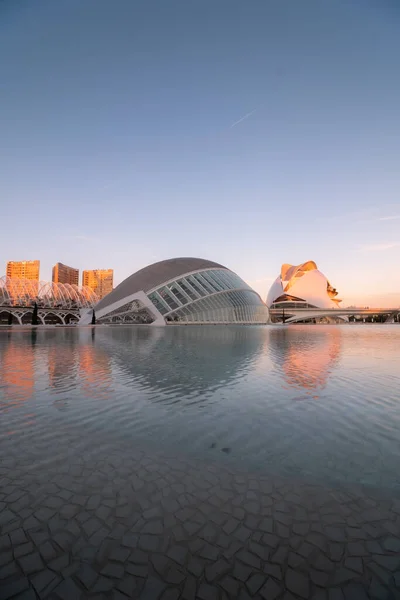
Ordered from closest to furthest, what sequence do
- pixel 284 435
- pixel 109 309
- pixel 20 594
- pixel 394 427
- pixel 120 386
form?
pixel 20 594 < pixel 284 435 < pixel 394 427 < pixel 120 386 < pixel 109 309

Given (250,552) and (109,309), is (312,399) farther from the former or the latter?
(109,309)

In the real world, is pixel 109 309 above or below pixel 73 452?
above

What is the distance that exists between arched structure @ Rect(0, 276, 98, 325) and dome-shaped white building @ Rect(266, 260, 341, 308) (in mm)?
55052

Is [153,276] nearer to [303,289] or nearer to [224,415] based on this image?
[224,415]

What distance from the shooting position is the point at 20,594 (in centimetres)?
221

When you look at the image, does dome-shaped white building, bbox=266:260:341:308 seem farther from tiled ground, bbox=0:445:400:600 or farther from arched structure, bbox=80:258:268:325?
tiled ground, bbox=0:445:400:600

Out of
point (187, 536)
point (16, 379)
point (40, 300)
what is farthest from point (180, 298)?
point (40, 300)

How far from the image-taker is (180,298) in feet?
157

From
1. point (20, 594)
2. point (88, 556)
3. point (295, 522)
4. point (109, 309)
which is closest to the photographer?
point (20, 594)

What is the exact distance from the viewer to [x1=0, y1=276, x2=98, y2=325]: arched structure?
7512cm

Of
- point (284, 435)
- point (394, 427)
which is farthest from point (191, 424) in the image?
point (394, 427)

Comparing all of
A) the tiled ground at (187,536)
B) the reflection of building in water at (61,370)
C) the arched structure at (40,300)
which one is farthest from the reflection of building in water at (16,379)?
the arched structure at (40,300)

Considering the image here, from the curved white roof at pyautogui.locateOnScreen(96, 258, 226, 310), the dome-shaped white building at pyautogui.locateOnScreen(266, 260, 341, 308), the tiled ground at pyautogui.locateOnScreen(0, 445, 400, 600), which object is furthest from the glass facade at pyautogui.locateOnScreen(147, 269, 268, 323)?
the dome-shaped white building at pyautogui.locateOnScreen(266, 260, 341, 308)

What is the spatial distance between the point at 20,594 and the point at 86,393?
535 centimetres
